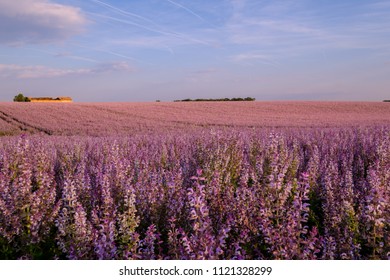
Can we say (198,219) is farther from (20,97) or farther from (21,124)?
(20,97)

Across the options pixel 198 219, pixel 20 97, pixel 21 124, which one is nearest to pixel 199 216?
pixel 198 219

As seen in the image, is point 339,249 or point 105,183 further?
point 105,183

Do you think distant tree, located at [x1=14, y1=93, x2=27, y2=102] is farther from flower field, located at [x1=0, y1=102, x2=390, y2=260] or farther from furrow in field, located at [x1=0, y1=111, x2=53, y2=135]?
flower field, located at [x1=0, y1=102, x2=390, y2=260]

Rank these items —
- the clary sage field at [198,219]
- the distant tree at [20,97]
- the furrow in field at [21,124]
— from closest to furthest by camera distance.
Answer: the clary sage field at [198,219] → the furrow in field at [21,124] → the distant tree at [20,97]

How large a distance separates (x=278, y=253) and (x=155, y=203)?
1.89 m

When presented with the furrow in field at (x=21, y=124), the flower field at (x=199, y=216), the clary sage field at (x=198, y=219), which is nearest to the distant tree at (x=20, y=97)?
the furrow in field at (x=21, y=124)

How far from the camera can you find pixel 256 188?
14.1 ft

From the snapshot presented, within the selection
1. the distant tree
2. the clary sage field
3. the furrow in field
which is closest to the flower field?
the clary sage field

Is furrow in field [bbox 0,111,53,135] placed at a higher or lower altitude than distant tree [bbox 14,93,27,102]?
lower

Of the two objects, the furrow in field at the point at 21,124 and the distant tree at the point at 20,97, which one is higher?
the distant tree at the point at 20,97

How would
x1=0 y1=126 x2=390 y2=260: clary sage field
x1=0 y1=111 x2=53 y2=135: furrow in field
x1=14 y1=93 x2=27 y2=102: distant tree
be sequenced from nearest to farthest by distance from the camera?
x1=0 y1=126 x2=390 y2=260: clary sage field, x1=0 y1=111 x2=53 y2=135: furrow in field, x1=14 y1=93 x2=27 y2=102: distant tree

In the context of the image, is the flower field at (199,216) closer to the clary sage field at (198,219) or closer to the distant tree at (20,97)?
the clary sage field at (198,219)
